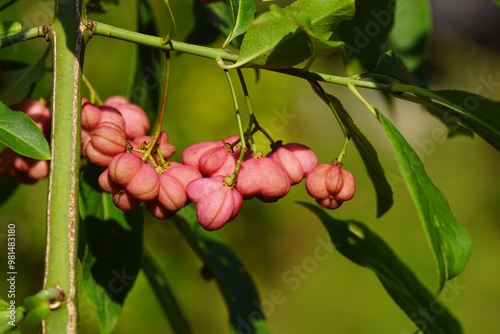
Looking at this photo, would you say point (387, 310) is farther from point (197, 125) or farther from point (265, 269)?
point (197, 125)

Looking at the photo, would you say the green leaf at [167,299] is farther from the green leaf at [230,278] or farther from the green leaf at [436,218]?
the green leaf at [436,218]

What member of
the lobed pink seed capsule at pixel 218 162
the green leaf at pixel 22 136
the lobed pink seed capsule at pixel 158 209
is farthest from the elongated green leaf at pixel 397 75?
the green leaf at pixel 22 136

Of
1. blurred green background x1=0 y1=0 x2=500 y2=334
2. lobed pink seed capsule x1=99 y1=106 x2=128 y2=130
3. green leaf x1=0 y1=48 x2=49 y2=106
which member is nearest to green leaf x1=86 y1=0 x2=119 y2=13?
green leaf x1=0 y1=48 x2=49 y2=106

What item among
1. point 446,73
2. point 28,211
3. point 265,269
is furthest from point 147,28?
point 446,73

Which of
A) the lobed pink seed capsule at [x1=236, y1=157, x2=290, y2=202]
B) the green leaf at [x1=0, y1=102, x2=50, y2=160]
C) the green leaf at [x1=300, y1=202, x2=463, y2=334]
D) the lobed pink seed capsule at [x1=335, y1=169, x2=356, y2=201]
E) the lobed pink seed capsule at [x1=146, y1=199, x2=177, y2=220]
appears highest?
the green leaf at [x1=0, y1=102, x2=50, y2=160]

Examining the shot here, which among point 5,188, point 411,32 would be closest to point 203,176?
point 5,188

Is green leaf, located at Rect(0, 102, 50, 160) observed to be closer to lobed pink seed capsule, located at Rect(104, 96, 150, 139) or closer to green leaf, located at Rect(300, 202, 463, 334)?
lobed pink seed capsule, located at Rect(104, 96, 150, 139)

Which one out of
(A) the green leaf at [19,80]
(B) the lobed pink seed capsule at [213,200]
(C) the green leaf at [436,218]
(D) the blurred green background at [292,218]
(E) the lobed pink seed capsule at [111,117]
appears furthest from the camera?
(D) the blurred green background at [292,218]
